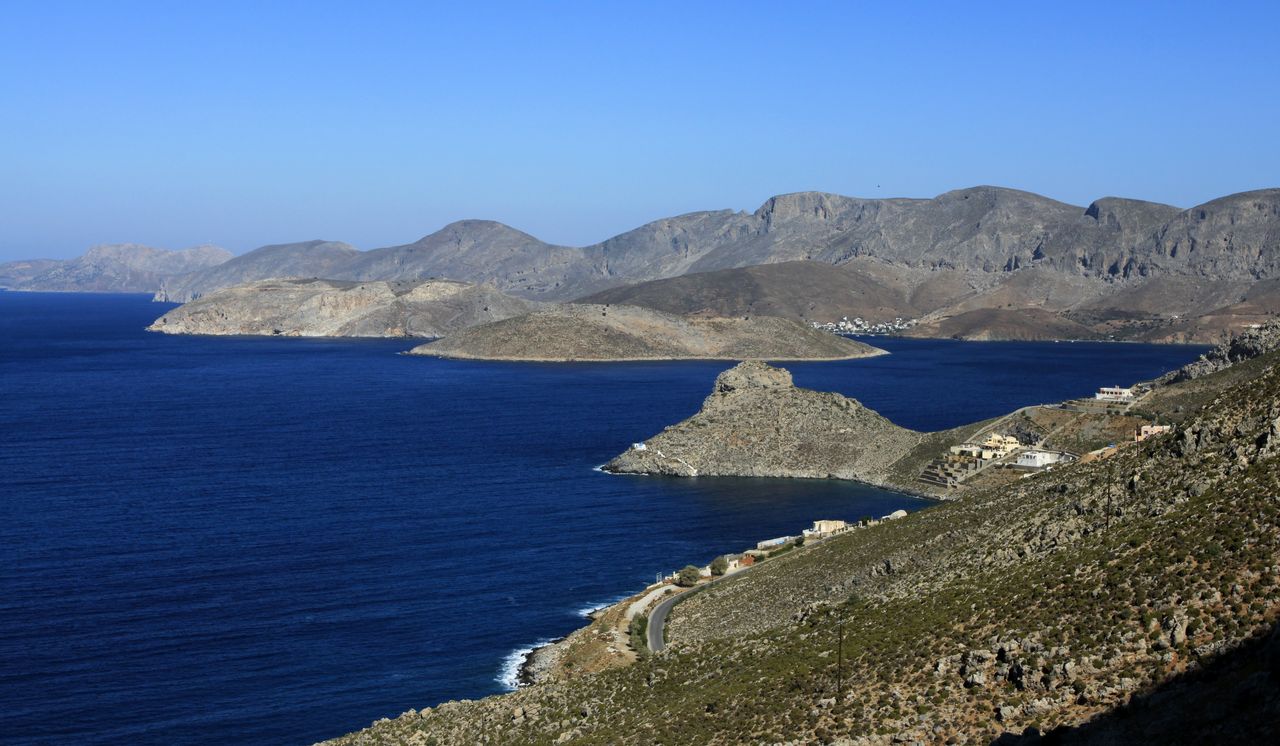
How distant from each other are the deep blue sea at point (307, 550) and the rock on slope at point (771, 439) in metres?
3.91

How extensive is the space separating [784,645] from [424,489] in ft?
215

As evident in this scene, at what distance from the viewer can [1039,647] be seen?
112ft

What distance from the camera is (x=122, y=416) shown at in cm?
15288

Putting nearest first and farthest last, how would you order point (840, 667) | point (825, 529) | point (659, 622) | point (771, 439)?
point (840, 667) → point (659, 622) → point (825, 529) → point (771, 439)

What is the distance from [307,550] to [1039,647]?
5723cm

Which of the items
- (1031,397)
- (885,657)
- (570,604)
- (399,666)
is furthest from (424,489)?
(1031,397)

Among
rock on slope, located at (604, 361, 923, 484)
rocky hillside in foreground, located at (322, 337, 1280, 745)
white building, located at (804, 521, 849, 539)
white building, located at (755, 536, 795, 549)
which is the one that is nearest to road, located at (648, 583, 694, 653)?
rocky hillside in foreground, located at (322, 337, 1280, 745)

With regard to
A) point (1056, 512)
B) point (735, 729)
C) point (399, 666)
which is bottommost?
point (399, 666)

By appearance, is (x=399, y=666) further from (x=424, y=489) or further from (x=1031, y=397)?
(x=1031, y=397)

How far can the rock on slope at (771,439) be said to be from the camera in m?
117

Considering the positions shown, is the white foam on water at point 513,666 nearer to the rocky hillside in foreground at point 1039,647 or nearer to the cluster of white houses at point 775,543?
the rocky hillside in foreground at point 1039,647

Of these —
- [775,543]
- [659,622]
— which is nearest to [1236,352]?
[775,543]

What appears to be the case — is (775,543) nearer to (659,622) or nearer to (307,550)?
(659,622)

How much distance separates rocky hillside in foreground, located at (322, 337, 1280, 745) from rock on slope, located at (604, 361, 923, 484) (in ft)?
200
